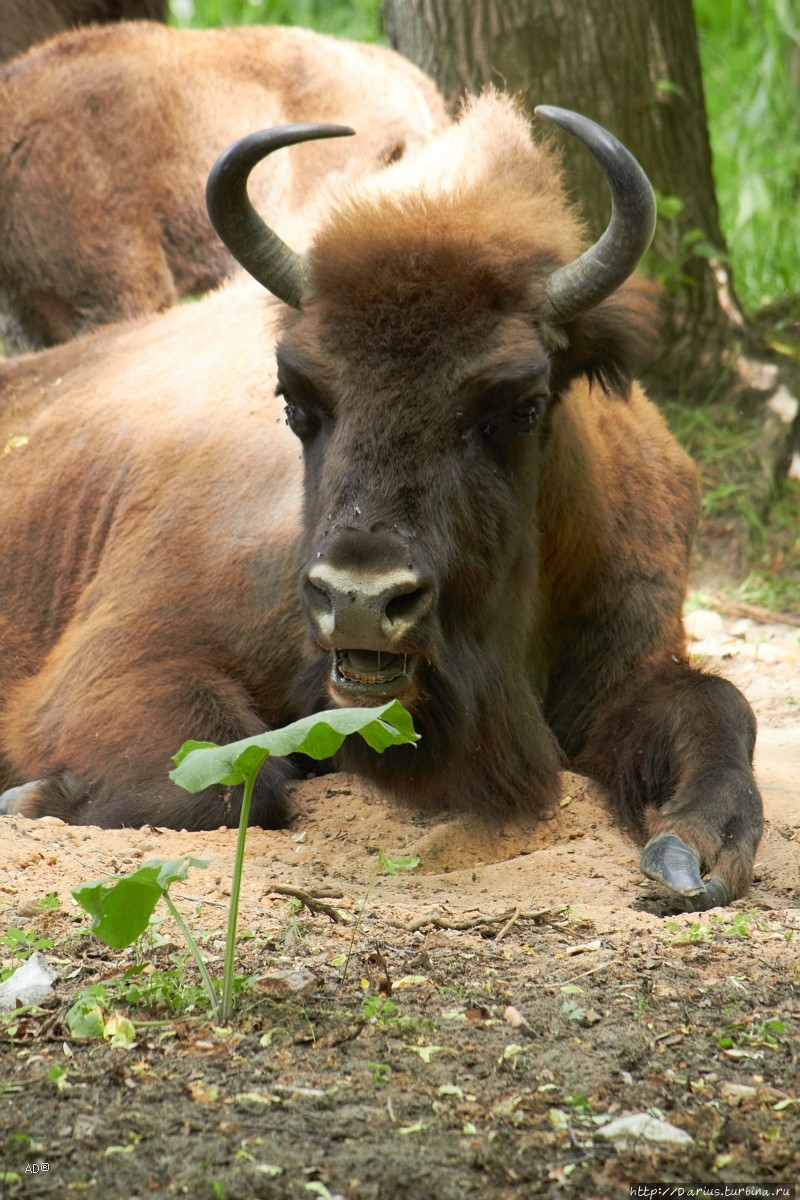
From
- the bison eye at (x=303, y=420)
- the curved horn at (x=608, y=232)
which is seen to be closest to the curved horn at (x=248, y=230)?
the bison eye at (x=303, y=420)

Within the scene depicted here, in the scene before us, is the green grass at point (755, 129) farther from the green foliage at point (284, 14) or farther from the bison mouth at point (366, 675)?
the bison mouth at point (366, 675)

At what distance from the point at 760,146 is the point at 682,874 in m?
7.52

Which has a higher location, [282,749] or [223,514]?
[282,749]

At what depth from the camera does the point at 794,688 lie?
621cm

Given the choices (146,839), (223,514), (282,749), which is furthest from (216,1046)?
(223,514)

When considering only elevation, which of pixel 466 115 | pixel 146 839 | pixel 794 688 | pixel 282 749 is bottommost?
pixel 794 688

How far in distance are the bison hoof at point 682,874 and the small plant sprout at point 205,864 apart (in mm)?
1186

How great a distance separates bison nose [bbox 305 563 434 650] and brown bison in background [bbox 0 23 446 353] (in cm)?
453

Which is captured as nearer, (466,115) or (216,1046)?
(216,1046)

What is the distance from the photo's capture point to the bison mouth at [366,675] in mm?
3758

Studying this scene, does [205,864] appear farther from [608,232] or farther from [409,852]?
[608,232]

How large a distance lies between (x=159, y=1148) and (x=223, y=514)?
3006 millimetres

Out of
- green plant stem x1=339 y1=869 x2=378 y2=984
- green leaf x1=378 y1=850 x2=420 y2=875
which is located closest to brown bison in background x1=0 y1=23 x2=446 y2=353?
green leaf x1=378 y1=850 x2=420 y2=875

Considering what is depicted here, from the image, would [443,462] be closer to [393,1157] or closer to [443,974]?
[443,974]
